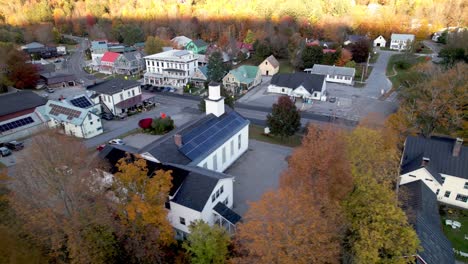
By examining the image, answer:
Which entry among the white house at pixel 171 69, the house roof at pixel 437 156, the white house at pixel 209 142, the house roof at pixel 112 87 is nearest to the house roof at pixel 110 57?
the white house at pixel 171 69

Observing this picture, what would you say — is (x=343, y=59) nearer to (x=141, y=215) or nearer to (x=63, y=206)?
(x=141, y=215)

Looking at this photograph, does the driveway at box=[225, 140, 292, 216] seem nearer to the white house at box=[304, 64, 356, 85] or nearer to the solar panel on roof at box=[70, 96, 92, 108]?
the solar panel on roof at box=[70, 96, 92, 108]

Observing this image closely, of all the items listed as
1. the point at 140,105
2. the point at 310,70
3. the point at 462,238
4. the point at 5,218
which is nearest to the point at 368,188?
the point at 462,238

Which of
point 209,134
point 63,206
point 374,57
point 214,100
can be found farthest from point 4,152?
point 374,57

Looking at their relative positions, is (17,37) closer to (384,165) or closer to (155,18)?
(155,18)

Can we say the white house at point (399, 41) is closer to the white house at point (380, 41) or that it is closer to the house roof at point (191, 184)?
the white house at point (380, 41)

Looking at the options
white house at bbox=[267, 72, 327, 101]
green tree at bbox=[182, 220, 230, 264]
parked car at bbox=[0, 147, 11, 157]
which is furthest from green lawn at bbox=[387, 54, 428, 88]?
parked car at bbox=[0, 147, 11, 157]
